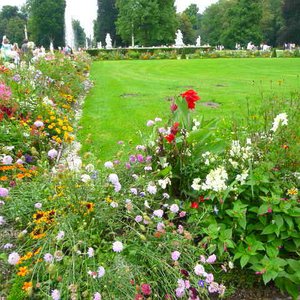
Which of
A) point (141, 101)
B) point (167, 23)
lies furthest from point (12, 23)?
point (141, 101)

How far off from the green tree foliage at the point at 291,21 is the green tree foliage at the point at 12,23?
52.6 m

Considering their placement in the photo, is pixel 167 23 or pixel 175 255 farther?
pixel 167 23

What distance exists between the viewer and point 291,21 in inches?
1871

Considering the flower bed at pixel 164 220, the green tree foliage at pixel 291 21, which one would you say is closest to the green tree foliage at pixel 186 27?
the green tree foliage at pixel 291 21

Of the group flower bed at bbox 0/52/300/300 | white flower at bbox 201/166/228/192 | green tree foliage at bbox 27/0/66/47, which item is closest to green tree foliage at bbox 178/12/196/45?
green tree foliage at bbox 27/0/66/47

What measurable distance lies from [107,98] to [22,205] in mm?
7529

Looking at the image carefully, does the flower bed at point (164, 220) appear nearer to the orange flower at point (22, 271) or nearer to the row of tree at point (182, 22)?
the orange flower at point (22, 271)

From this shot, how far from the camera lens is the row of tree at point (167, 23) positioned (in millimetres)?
46500

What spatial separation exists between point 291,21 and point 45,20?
132 ft

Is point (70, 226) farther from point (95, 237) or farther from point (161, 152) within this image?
point (161, 152)

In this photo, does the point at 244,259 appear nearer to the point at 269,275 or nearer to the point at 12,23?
the point at 269,275

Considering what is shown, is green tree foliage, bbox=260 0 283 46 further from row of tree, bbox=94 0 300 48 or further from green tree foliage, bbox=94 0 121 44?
green tree foliage, bbox=94 0 121 44

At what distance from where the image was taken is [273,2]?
68562 mm

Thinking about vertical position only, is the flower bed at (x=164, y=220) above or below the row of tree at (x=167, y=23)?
below
